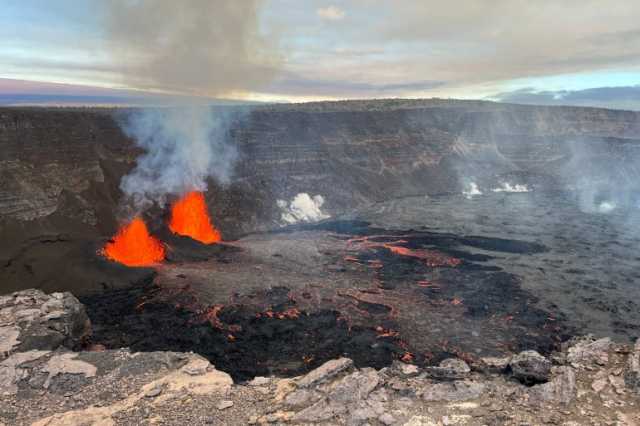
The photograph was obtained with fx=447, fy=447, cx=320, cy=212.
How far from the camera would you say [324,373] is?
42.9 ft

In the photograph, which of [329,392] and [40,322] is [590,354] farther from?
[40,322]

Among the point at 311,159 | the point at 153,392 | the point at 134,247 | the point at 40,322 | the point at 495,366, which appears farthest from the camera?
the point at 311,159

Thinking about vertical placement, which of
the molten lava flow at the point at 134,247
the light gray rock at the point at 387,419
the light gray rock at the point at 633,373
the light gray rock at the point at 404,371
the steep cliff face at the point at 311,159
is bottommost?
the molten lava flow at the point at 134,247

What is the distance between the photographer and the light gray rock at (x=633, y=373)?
11.2 meters

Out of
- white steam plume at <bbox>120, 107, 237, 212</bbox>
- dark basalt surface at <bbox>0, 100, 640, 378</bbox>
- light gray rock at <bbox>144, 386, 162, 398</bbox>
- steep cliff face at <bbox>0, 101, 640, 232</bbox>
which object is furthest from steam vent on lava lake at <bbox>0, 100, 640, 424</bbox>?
white steam plume at <bbox>120, 107, 237, 212</bbox>

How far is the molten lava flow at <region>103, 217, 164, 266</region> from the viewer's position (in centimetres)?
2970

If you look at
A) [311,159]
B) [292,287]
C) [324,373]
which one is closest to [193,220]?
[292,287]

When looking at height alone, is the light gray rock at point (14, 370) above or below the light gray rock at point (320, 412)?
below

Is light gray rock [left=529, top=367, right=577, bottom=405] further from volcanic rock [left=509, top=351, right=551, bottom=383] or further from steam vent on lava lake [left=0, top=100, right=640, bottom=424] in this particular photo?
volcanic rock [left=509, top=351, right=551, bottom=383]

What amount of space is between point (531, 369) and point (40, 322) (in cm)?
1746

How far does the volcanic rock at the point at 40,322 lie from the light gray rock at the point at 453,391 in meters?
13.6

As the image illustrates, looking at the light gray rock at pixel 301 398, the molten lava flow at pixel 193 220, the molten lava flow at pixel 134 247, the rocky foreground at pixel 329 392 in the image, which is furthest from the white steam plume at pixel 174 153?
the light gray rock at pixel 301 398

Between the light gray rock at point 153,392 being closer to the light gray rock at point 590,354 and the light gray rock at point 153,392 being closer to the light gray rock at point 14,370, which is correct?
the light gray rock at point 14,370

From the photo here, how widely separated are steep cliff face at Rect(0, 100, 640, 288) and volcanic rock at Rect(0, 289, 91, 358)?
6.96 m
